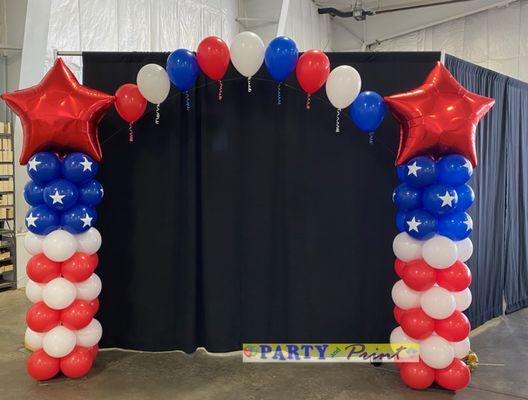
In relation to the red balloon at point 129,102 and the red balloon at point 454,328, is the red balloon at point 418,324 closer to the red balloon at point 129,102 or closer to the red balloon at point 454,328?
the red balloon at point 454,328

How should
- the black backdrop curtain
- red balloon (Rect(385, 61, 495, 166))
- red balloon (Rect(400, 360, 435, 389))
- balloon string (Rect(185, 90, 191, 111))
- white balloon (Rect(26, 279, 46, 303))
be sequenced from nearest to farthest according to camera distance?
1. red balloon (Rect(385, 61, 495, 166))
2. red balloon (Rect(400, 360, 435, 389))
3. white balloon (Rect(26, 279, 46, 303))
4. balloon string (Rect(185, 90, 191, 111))
5. the black backdrop curtain

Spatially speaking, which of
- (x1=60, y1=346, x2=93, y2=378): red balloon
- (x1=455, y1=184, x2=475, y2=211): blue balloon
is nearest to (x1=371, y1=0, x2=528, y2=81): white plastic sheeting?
(x1=455, y1=184, x2=475, y2=211): blue balloon

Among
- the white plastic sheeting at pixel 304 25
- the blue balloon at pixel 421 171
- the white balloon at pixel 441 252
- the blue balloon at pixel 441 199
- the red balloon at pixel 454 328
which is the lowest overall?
the red balloon at pixel 454 328

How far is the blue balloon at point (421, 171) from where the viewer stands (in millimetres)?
2880

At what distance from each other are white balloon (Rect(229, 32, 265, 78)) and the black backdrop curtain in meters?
0.37

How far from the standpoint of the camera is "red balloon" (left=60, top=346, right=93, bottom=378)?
3.02 metres

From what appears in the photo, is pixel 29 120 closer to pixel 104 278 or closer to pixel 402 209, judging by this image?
pixel 104 278

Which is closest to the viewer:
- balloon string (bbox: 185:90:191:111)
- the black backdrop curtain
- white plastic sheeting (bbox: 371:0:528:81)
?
balloon string (bbox: 185:90:191:111)

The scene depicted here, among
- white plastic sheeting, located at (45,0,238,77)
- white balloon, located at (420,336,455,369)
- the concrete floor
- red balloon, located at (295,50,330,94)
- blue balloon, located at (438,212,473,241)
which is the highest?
white plastic sheeting, located at (45,0,238,77)

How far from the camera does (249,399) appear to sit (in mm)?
2848

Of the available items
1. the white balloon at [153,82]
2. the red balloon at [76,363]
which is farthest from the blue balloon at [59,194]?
the red balloon at [76,363]

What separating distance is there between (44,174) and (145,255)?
0.96 m

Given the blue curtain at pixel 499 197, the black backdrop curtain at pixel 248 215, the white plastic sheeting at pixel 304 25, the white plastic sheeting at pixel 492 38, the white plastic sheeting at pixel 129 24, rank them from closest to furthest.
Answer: the black backdrop curtain at pixel 248 215
the blue curtain at pixel 499 197
the white plastic sheeting at pixel 129 24
the white plastic sheeting at pixel 492 38
the white plastic sheeting at pixel 304 25

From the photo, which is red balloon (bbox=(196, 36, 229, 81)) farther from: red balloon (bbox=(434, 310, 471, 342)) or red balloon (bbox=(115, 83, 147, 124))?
red balloon (bbox=(434, 310, 471, 342))
